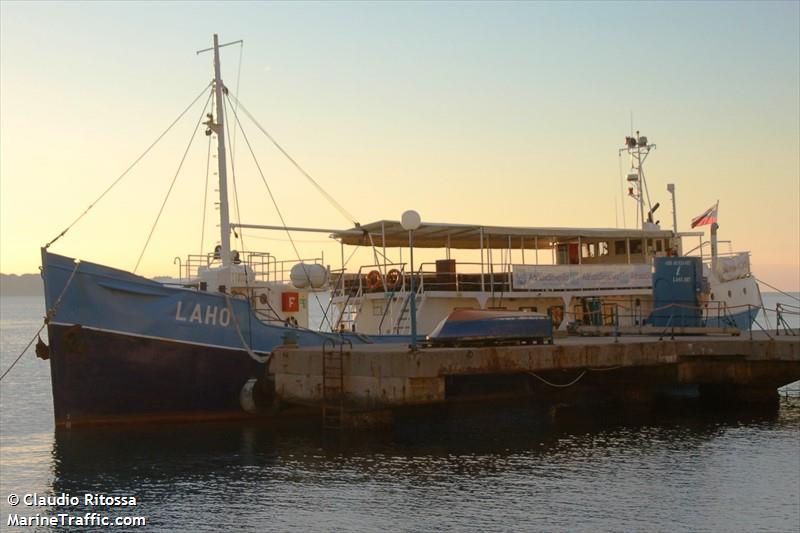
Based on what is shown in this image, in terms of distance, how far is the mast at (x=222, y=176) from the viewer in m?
28.9

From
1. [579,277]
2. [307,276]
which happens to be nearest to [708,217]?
[579,277]

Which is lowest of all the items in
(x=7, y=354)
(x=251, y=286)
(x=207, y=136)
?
(x=7, y=354)

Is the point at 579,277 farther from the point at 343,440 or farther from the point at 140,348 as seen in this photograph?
the point at 140,348

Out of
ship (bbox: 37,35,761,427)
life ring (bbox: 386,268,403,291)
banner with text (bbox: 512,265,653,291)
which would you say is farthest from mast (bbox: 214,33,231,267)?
banner with text (bbox: 512,265,653,291)

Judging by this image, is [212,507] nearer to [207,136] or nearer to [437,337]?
[437,337]

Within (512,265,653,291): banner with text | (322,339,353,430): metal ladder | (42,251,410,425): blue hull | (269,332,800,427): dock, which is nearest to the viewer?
(269,332,800,427): dock

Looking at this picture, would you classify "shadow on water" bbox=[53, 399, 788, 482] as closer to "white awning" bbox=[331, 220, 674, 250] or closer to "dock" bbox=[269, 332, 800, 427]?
"dock" bbox=[269, 332, 800, 427]

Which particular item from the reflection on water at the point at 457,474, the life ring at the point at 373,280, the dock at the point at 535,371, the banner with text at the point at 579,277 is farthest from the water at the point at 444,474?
the banner with text at the point at 579,277

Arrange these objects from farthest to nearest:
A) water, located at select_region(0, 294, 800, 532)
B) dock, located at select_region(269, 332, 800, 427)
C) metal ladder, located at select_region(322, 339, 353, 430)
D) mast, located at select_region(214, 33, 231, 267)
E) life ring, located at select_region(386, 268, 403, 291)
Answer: life ring, located at select_region(386, 268, 403, 291) → mast, located at select_region(214, 33, 231, 267) → metal ladder, located at select_region(322, 339, 353, 430) → dock, located at select_region(269, 332, 800, 427) → water, located at select_region(0, 294, 800, 532)

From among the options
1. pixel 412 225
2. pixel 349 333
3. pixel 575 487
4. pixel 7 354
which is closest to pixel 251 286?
pixel 349 333

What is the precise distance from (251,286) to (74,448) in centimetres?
787

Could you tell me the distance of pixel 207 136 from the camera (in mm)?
30000

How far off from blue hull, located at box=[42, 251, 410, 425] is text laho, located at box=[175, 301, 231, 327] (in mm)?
29

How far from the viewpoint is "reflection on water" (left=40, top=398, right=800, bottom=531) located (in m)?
16.8
